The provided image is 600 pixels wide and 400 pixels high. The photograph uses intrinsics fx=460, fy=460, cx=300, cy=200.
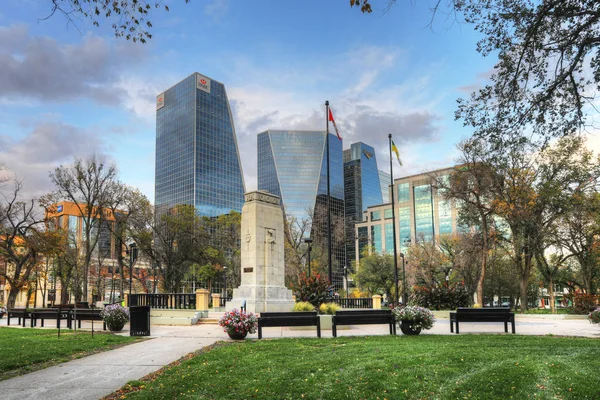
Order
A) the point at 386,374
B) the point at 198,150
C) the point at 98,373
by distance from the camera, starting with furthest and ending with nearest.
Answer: the point at 198,150 → the point at 98,373 → the point at 386,374

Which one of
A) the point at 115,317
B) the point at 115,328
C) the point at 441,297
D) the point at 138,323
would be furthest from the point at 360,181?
the point at 138,323

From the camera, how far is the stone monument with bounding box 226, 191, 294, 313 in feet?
72.8

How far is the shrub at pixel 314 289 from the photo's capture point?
21250 millimetres

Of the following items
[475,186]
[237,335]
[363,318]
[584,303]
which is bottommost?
[584,303]

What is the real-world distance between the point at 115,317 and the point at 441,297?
18.2 m

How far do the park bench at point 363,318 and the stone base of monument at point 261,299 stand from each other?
304 inches

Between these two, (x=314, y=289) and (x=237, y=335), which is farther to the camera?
(x=314, y=289)

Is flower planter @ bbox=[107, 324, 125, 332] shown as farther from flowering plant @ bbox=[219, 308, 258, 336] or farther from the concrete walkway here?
flowering plant @ bbox=[219, 308, 258, 336]

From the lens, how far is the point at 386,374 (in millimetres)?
7609

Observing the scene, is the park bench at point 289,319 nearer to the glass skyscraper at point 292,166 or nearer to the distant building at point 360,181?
the glass skyscraper at point 292,166

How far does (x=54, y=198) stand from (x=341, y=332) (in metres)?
36.2

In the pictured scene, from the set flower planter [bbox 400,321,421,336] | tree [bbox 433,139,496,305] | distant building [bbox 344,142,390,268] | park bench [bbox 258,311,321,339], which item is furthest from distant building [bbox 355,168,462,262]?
park bench [bbox 258,311,321,339]

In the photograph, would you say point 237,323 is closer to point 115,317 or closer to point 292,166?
point 115,317

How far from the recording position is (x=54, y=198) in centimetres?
4281
